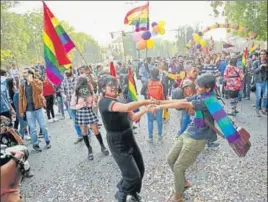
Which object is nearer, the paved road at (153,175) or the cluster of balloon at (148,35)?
the paved road at (153,175)

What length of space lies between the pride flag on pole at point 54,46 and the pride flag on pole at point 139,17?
4.84 metres

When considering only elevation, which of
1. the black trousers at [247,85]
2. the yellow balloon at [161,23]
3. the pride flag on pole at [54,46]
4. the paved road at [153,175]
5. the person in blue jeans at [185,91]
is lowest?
the paved road at [153,175]

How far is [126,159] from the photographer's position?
321 centimetres

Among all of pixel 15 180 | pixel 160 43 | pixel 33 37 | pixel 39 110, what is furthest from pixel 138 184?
pixel 160 43

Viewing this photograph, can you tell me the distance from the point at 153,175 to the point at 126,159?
1612 millimetres

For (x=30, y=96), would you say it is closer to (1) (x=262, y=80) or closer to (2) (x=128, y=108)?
(2) (x=128, y=108)

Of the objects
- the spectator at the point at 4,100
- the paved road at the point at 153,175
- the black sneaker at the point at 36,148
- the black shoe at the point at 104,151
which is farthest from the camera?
the black sneaker at the point at 36,148

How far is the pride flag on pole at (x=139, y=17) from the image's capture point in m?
9.29

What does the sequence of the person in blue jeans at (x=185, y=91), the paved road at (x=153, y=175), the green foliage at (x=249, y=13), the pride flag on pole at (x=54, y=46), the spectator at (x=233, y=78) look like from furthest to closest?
the green foliage at (x=249, y=13) < the spectator at (x=233, y=78) < the person in blue jeans at (x=185, y=91) < the pride flag on pole at (x=54, y=46) < the paved road at (x=153, y=175)

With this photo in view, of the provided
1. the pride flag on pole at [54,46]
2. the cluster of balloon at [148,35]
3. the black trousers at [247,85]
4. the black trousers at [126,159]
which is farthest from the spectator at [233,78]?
the black trousers at [126,159]

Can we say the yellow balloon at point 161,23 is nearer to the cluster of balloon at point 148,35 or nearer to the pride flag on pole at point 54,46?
the cluster of balloon at point 148,35

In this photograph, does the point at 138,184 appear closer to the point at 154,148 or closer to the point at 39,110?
the point at 154,148

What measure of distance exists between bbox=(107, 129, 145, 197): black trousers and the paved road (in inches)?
31.2

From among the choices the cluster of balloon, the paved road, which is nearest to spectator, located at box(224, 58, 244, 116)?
the paved road
